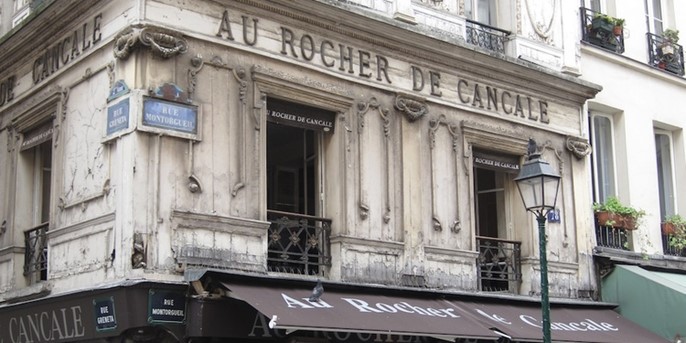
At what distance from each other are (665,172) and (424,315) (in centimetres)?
727

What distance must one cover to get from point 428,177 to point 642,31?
5.95m

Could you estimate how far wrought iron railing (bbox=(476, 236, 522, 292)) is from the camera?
42.1ft

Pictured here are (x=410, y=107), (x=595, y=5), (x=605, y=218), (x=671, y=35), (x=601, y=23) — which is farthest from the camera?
(x=671, y=35)

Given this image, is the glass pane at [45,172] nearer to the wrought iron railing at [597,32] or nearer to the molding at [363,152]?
the molding at [363,152]

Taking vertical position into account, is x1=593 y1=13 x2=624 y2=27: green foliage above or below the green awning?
above

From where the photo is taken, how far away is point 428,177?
12.1m

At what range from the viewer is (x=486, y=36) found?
13.5 metres

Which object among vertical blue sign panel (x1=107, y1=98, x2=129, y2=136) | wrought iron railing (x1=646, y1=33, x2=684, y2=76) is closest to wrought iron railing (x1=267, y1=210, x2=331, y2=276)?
vertical blue sign panel (x1=107, y1=98, x2=129, y2=136)

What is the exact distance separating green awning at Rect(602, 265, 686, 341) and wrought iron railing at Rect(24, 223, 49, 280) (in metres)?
7.41

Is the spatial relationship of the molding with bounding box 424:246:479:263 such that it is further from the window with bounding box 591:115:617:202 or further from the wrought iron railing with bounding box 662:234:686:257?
the wrought iron railing with bounding box 662:234:686:257

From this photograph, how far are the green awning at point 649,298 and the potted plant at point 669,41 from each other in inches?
156

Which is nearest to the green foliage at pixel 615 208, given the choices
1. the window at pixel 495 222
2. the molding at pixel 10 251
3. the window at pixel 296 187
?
the window at pixel 495 222

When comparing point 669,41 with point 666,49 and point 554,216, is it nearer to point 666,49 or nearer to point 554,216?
point 666,49

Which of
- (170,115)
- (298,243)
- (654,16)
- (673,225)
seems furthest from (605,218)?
(170,115)
